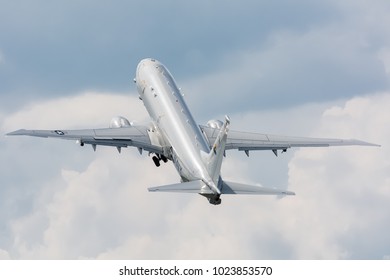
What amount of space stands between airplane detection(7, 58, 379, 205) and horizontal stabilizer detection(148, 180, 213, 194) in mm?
90

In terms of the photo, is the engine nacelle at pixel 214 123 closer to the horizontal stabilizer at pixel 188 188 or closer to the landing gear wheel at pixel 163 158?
the landing gear wheel at pixel 163 158

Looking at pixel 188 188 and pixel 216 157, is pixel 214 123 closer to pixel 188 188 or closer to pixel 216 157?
pixel 216 157

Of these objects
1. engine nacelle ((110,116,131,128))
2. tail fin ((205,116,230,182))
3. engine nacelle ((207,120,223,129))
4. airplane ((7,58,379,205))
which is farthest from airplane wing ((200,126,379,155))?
→ tail fin ((205,116,230,182))

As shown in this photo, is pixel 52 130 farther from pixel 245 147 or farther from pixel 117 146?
pixel 245 147

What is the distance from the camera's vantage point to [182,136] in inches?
4141

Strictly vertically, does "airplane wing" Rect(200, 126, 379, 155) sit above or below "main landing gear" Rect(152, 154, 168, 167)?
below

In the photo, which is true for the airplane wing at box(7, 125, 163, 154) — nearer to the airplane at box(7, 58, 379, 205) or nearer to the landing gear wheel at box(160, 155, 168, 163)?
the airplane at box(7, 58, 379, 205)

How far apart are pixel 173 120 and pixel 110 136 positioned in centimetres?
719

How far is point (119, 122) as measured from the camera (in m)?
117

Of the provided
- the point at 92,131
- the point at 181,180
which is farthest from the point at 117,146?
the point at 181,180

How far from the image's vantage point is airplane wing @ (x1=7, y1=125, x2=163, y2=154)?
108875 millimetres

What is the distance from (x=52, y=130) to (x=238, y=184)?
24.4 metres

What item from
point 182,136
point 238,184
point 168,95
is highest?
point 168,95

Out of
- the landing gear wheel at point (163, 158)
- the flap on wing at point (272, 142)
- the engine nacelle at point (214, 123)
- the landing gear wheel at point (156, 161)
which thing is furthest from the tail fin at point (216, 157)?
the engine nacelle at point (214, 123)
